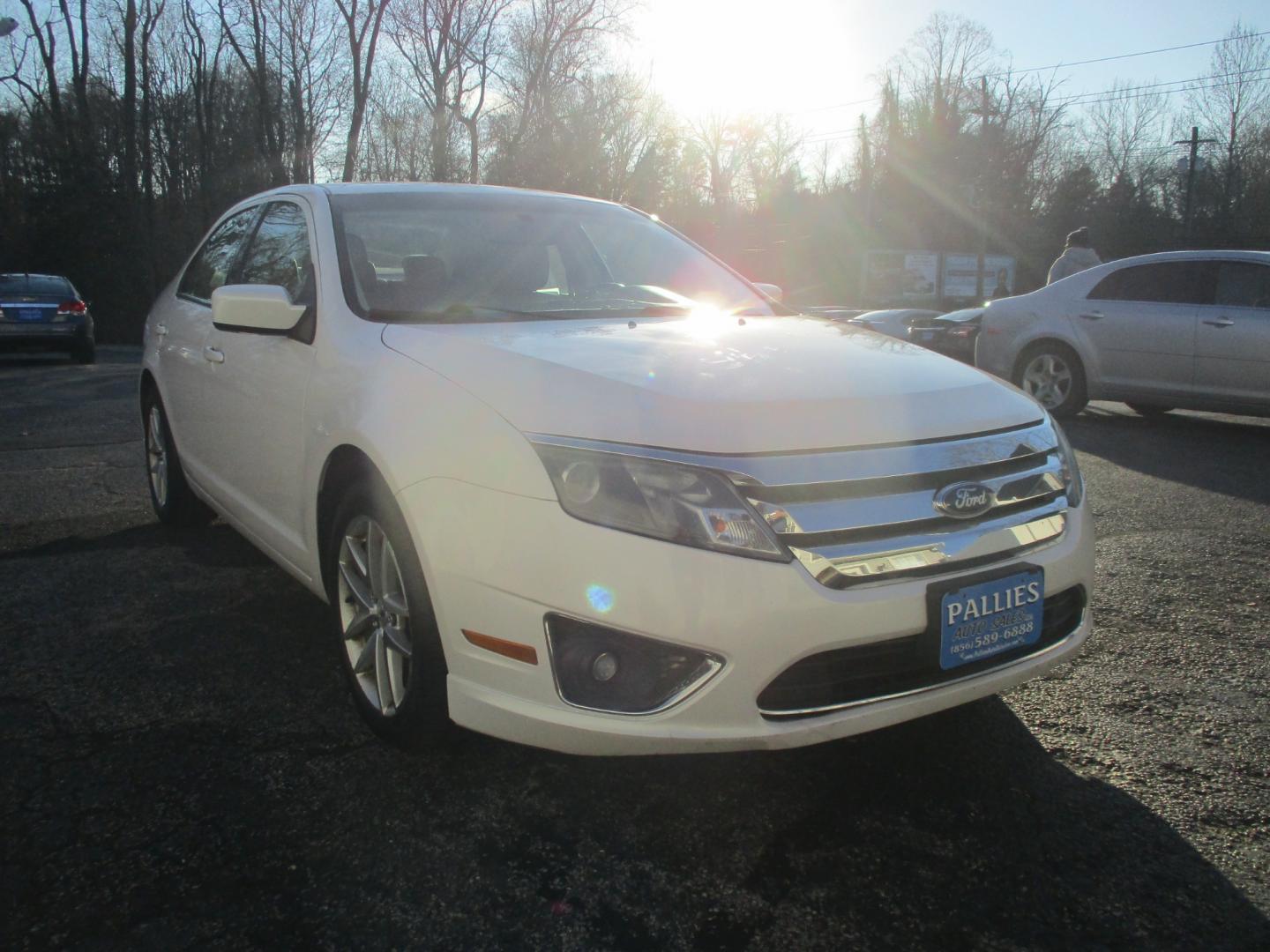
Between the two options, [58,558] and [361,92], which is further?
[361,92]

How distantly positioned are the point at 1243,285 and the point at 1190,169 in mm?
37039

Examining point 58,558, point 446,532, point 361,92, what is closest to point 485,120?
point 361,92

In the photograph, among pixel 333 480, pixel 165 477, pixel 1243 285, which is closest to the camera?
pixel 333 480

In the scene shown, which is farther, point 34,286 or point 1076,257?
point 34,286

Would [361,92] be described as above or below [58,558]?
above

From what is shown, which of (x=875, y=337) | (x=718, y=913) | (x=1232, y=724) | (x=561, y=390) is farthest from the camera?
(x=875, y=337)

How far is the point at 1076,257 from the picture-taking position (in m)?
10.5

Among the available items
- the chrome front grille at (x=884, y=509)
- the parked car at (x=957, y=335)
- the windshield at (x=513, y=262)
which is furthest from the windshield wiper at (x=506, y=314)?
the parked car at (x=957, y=335)

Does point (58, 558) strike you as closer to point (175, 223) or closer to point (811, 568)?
point (811, 568)

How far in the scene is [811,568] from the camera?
2.00m

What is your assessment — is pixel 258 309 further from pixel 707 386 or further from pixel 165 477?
pixel 165 477

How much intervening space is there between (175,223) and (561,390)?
33.1 m

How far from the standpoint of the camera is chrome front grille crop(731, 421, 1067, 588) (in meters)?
2.02

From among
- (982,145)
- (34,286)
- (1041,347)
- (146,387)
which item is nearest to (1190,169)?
(982,145)
